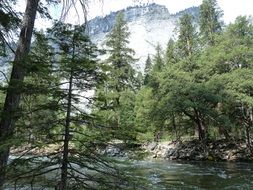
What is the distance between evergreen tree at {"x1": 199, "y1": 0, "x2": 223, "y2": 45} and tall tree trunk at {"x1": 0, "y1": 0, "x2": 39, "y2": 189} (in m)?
36.0

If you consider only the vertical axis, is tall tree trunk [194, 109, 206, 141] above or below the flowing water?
above

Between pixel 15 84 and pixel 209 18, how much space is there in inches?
1549

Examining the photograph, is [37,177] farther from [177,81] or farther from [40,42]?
[177,81]

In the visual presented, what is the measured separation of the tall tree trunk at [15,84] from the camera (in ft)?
15.4

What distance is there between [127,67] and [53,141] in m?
34.4

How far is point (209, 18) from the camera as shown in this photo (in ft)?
136

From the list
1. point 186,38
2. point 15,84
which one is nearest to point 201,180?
point 15,84

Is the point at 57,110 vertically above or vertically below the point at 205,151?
below

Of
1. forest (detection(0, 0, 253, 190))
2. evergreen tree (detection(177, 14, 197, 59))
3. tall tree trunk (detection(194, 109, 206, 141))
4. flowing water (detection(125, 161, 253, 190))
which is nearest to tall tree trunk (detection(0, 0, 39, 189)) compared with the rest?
forest (detection(0, 0, 253, 190))

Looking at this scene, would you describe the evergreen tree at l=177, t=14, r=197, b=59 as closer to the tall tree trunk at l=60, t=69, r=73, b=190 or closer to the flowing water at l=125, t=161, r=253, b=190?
the flowing water at l=125, t=161, r=253, b=190

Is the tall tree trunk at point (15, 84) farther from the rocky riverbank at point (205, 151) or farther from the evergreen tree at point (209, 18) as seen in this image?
the evergreen tree at point (209, 18)

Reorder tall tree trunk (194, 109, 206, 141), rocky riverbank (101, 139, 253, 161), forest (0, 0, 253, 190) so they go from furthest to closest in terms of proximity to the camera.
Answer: tall tree trunk (194, 109, 206, 141) < rocky riverbank (101, 139, 253, 161) < forest (0, 0, 253, 190)

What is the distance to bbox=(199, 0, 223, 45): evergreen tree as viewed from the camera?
40562mm

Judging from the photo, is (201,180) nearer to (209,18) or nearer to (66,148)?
(66,148)
